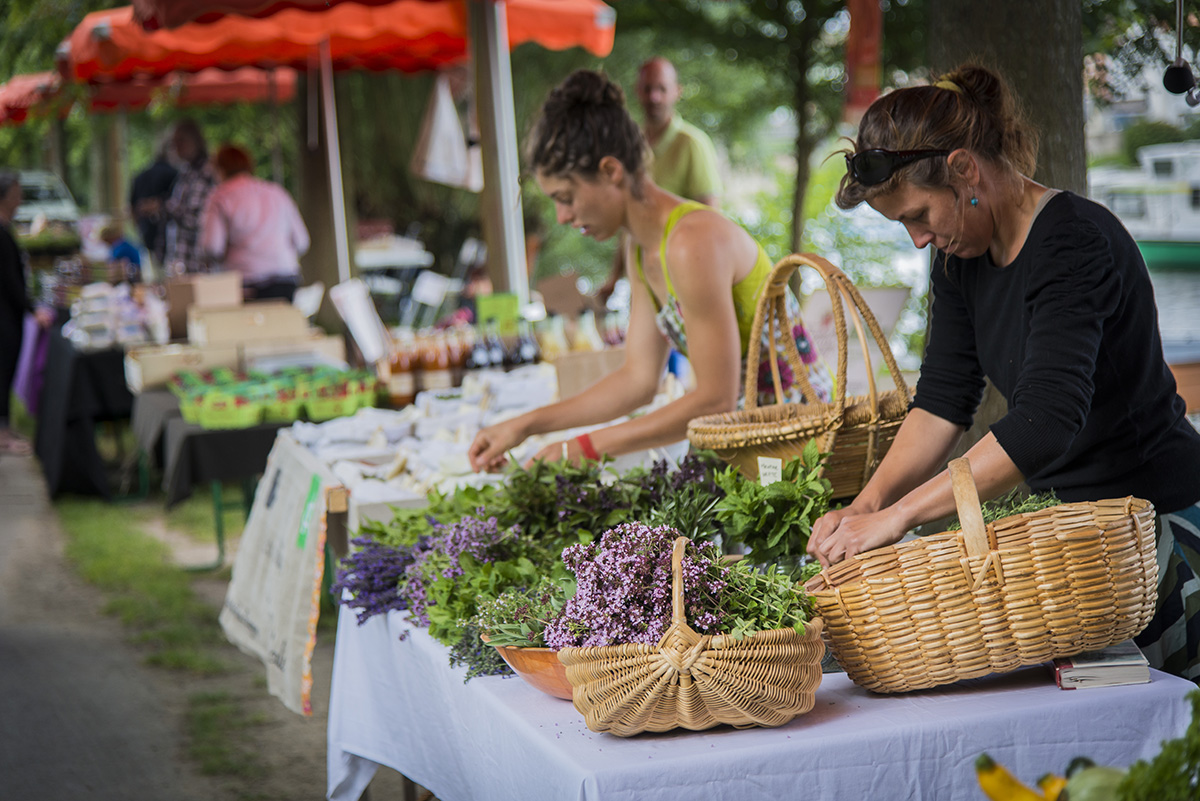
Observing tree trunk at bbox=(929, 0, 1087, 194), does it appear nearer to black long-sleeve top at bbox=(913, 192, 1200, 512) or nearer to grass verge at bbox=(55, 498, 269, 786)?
black long-sleeve top at bbox=(913, 192, 1200, 512)

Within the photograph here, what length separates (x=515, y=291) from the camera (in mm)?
6133

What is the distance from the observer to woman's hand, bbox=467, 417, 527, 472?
2672mm

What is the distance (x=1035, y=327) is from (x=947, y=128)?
1.01 ft

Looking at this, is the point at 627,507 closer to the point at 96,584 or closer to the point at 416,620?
the point at 416,620

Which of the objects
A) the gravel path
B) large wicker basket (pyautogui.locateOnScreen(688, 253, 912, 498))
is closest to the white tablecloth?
large wicker basket (pyautogui.locateOnScreen(688, 253, 912, 498))

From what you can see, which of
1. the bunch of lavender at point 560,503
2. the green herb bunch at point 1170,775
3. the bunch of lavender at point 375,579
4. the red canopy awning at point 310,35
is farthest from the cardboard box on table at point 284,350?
the green herb bunch at point 1170,775

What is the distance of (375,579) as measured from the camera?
7.30 feet

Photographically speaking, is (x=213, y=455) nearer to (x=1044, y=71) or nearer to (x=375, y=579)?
(x=375, y=579)

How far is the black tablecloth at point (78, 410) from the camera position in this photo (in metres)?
6.43

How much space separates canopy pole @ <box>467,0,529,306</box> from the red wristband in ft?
11.8

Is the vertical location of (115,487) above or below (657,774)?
below

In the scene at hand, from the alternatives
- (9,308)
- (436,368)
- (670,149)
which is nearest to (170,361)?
(436,368)

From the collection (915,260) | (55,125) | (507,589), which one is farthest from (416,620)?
(55,125)

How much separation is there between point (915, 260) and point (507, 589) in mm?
8061
